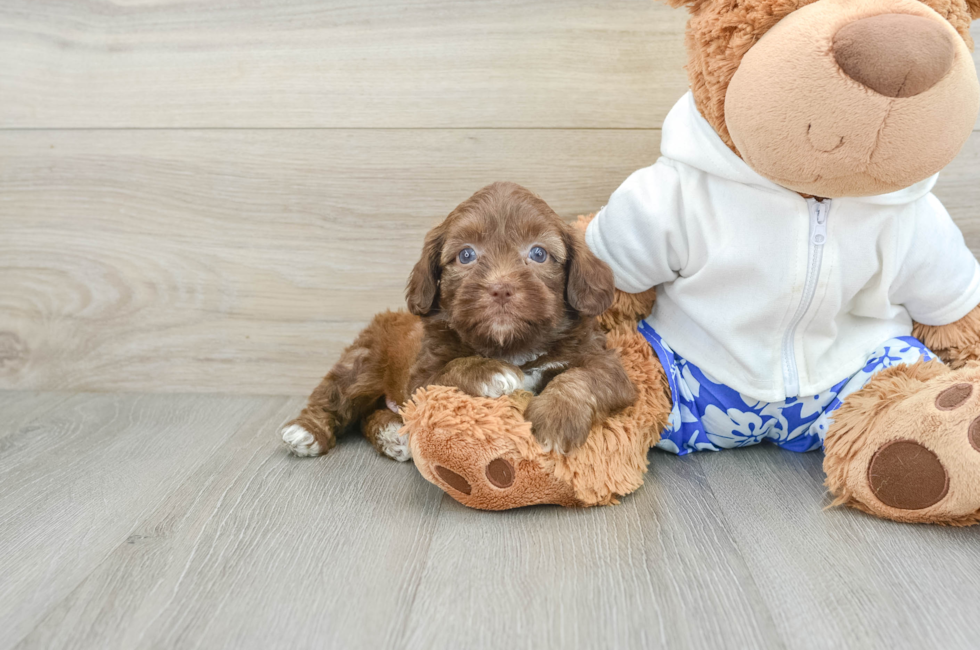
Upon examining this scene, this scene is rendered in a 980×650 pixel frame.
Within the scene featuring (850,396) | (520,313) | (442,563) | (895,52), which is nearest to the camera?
(895,52)

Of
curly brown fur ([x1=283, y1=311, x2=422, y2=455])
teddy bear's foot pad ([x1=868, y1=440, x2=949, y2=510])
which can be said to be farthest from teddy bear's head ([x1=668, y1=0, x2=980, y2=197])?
curly brown fur ([x1=283, y1=311, x2=422, y2=455])

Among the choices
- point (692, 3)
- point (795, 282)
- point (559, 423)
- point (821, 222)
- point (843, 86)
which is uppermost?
point (692, 3)

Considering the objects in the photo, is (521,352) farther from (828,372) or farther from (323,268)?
(323,268)

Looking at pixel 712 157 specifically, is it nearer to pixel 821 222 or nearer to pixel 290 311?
pixel 821 222

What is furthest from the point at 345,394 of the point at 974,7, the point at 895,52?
the point at 974,7

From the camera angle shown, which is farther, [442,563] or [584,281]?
[584,281]

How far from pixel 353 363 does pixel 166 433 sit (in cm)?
56

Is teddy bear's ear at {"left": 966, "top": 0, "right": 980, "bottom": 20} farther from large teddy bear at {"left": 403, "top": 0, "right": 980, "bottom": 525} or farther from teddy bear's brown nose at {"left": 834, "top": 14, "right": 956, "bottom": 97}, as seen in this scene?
teddy bear's brown nose at {"left": 834, "top": 14, "right": 956, "bottom": 97}

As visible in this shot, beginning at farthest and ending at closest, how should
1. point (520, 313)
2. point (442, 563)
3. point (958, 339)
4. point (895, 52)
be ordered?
point (958, 339)
point (520, 313)
point (442, 563)
point (895, 52)

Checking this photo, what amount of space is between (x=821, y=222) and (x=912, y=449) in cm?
47

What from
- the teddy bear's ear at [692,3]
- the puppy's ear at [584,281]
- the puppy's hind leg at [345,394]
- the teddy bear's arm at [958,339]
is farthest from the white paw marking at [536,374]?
the teddy bear's arm at [958,339]

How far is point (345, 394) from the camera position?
188cm

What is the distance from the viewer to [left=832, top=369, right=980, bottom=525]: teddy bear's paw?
1265 mm

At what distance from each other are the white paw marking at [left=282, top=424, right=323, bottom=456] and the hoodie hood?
1050 mm
